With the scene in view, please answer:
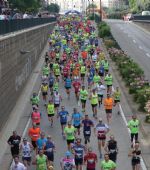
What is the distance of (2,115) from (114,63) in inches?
966

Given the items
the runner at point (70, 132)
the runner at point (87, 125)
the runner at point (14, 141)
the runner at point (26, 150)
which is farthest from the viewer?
the runner at point (87, 125)

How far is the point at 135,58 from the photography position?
5600cm

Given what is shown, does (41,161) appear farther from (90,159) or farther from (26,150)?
(26,150)

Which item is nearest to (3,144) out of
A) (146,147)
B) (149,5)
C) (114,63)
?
(146,147)

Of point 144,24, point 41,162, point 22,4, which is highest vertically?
point 22,4

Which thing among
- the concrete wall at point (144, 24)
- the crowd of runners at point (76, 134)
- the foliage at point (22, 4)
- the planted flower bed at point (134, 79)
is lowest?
the concrete wall at point (144, 24)

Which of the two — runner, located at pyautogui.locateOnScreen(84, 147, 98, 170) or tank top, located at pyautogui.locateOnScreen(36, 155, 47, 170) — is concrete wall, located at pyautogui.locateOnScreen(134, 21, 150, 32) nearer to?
runner, located at pyautogui.locateOnScreen(84, 147, 98, 170)

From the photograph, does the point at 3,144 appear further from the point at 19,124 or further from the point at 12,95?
the point at 12,95

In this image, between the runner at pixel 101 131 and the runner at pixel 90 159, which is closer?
the runner at pixel 90 159

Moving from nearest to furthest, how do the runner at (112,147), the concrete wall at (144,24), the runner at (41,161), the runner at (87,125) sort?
the runner at (41,161), the runner at (112,147), the runner at (87,125), the concrete wall at (144,24)

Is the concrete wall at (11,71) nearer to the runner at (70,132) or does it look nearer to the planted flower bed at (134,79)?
the runner at (70,132)

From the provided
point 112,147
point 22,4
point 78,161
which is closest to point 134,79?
point 112,147

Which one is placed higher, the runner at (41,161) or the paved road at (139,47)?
the runner at (41,161)

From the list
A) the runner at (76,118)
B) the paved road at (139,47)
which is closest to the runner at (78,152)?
the runner at (76,118)
